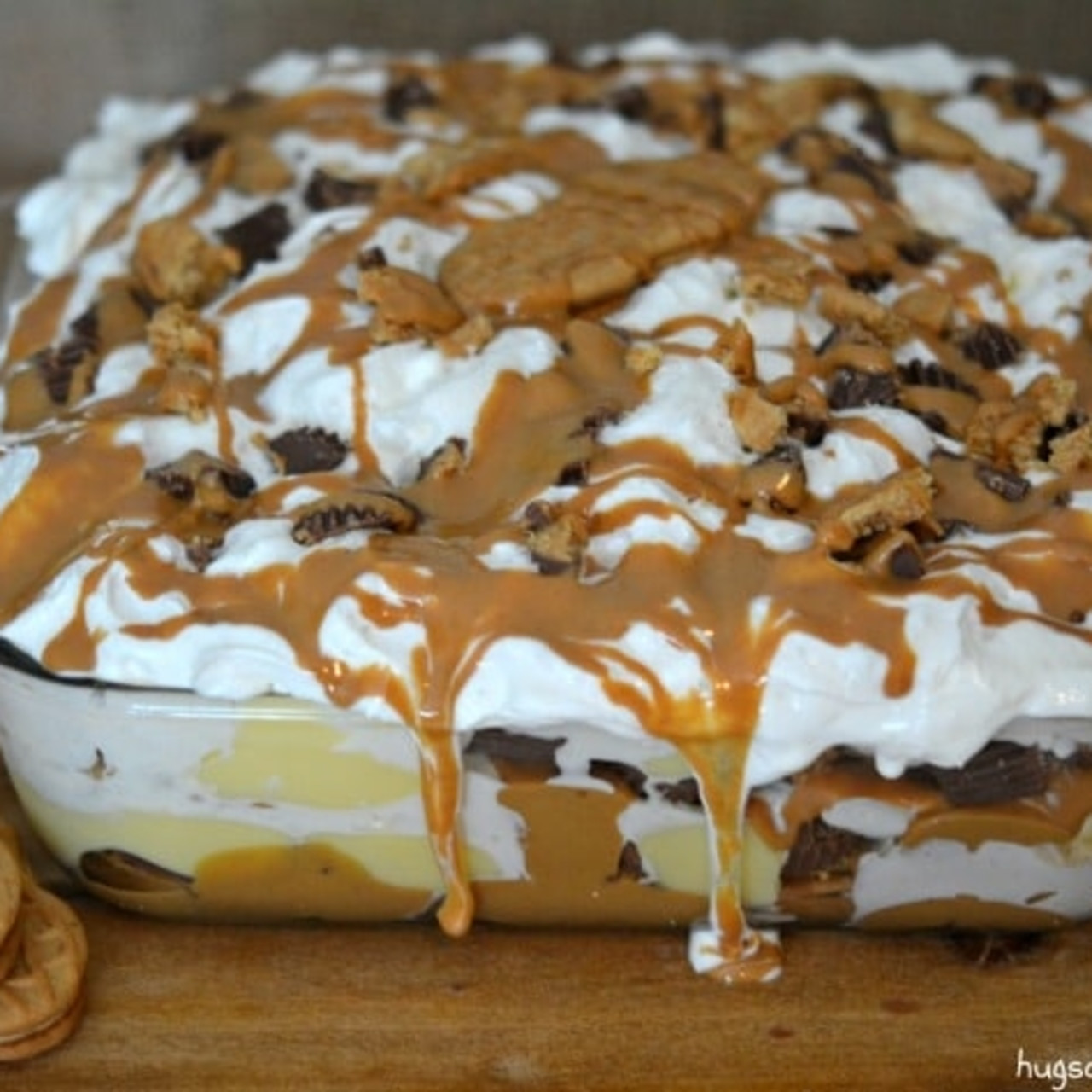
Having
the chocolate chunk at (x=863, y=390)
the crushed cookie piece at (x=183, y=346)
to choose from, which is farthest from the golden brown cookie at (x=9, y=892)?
the chocolate chunk at (x=863, y=390)

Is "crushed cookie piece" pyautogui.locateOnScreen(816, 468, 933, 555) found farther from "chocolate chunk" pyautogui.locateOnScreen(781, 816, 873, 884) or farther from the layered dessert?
"chocolate chunk" pyautogui.locateOnScreen(781, 816, 873, 884)

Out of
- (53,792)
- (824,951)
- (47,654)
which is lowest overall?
(824,951)

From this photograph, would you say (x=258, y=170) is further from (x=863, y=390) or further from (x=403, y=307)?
(x=863, y=390)

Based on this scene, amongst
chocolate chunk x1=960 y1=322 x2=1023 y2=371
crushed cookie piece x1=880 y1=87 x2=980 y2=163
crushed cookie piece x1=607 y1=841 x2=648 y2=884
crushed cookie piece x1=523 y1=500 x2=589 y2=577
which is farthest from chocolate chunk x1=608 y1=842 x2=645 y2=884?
crushed cookie piece x1=880 y1=87 x2=980 y2=163

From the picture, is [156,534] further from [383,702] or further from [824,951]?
[824,951]

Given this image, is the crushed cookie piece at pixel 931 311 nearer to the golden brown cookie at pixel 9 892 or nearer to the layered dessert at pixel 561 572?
the layered dessert at pixel 561 572

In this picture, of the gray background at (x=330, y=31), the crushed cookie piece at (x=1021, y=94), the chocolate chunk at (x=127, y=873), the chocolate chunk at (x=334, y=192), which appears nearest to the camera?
the chocolate chunk at (x=127, y=873)

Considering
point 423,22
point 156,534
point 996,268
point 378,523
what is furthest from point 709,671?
point 423,22

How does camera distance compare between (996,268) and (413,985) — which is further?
(996,268)
